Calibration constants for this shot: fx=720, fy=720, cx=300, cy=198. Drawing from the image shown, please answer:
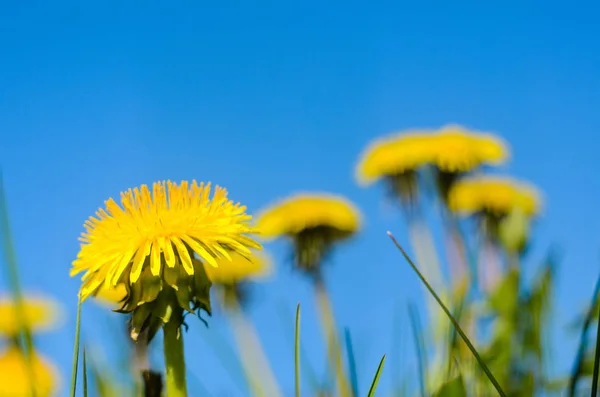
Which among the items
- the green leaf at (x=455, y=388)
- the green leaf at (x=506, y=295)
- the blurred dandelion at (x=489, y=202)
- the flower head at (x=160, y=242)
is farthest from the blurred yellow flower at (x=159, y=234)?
the blurred dandelion at (x=489, y=202)

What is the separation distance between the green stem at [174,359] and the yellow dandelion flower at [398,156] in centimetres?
166

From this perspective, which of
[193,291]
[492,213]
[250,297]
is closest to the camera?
[193,291]

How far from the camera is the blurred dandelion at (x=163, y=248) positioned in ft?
2.49

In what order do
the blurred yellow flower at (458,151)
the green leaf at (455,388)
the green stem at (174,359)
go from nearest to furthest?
the green leaf at (455,388)
the green stem at (174,359)
the blurred yellow flower at (458,151)

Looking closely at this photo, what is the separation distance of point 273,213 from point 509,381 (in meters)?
1.72

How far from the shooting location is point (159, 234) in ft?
2.57

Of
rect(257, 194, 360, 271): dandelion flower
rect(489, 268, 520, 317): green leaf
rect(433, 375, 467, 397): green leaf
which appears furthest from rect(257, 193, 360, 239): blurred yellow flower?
rect(433, 375, 467, 397): green leaf

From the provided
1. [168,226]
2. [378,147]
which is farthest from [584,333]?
[378,147]

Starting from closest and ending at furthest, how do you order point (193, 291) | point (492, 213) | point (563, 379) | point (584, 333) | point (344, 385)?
point (584, 333), point (193, 291), point (563, 379), point (344, 385), point (492, 213)

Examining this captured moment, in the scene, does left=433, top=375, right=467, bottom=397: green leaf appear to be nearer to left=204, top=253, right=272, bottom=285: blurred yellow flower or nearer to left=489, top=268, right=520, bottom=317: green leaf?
left=489, top=268, right=520, bottom=317: green leaf

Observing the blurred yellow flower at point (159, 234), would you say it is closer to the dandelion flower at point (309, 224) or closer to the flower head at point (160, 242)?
the flower head at point (160, 242)

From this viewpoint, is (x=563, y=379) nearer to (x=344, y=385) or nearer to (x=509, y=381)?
(x=509, y=381)

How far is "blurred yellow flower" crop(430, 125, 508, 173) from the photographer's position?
2.25 m

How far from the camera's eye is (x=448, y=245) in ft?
6.46
